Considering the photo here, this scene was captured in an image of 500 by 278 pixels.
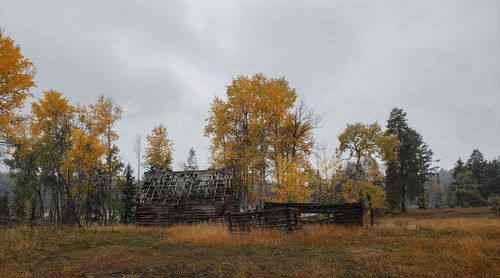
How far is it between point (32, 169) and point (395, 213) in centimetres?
5289

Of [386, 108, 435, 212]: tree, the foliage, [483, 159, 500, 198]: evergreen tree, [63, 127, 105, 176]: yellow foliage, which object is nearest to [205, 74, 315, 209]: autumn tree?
[63, 127, 105, 176]: yellow foliage

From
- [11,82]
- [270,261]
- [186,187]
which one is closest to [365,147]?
[186,187]

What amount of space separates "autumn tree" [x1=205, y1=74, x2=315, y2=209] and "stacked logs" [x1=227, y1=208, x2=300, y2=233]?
30.0 ft

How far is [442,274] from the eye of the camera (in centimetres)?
631

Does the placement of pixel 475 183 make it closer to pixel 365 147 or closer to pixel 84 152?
pixel 365 147

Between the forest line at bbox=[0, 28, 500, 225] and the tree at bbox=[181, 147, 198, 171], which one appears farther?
the tree at bbox=[181, 147, 198, 171]

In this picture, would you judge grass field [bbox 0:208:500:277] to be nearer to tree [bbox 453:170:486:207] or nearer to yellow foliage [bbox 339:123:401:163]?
yellow foliage [bbox 339:123:401:163]

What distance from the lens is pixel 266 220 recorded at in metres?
16.4

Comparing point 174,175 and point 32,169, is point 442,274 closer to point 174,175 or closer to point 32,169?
point 174,175

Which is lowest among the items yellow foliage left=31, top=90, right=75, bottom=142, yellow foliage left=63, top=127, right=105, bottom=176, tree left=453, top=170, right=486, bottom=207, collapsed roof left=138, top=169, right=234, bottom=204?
tree left=453, top=170, right=486, bottom=207

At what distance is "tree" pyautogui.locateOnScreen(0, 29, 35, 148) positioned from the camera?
1645cm

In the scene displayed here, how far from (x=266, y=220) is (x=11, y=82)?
17993mm

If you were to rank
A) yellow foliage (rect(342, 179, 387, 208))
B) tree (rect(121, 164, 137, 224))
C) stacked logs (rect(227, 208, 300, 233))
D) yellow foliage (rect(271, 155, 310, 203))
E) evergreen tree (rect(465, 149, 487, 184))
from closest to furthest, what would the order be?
stacked logs (rect(227, 208, 300, 233))
yellow foliage (rect(271, 155, 310, 203))
yellow foliage (rect(342, 179, 387, 208))
tree (rect(121, 164, 137, 224))
evergreen tree (rect(465, 149, 487, 184))

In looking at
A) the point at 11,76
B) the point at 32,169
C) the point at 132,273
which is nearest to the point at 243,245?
the point at 132,273
